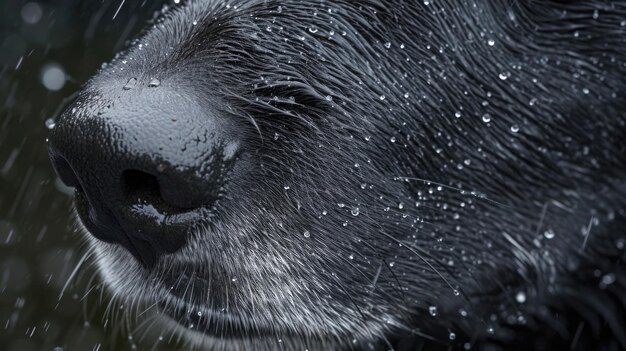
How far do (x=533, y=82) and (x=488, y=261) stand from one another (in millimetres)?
575

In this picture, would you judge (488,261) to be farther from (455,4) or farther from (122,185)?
(122,185)

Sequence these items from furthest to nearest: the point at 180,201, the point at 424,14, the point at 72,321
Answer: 1. the point at 72,321
2. the point at 424,14
3. the point at 180,201

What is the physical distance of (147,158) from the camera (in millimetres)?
2127

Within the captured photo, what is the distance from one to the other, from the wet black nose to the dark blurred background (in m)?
4.83

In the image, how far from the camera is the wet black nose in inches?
84.2

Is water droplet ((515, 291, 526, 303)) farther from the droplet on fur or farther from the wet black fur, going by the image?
the droplet on fur

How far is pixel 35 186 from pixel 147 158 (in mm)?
5912

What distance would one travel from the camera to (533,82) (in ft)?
8.85

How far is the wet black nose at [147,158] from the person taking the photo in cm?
214

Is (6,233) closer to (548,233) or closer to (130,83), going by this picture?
(130,83)

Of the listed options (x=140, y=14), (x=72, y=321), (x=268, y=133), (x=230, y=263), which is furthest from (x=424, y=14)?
(x=72, y=321)

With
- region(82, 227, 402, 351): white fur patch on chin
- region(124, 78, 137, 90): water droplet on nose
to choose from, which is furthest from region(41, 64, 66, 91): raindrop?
region(124, 78, 137, 90): water droplet on nose

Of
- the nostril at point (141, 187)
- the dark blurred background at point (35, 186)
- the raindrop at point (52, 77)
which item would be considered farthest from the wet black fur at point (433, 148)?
the raindrop at point (52, 77)

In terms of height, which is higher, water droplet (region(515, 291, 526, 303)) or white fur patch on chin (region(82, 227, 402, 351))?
water droplet (region(515, 291, 526, 303))
